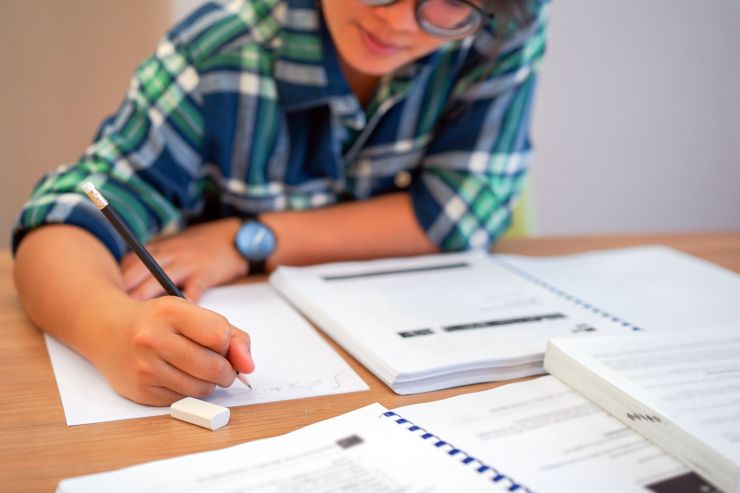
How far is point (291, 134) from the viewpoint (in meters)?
1.03

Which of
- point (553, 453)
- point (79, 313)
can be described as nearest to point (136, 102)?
point (79, 313)

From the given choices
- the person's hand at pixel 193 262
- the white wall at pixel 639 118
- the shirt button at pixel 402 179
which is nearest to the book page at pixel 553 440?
the person's hand at pixel 193 262

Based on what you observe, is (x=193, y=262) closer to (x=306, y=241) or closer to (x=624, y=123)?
(x=306, y=241)

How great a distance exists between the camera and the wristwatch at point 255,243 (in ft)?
3.12

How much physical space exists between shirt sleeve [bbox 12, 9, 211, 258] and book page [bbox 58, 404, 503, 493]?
39cm

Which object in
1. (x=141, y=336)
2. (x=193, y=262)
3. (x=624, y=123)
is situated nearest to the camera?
(x=141, y=336)

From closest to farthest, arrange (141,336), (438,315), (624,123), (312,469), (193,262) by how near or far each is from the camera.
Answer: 1. (312,469)
2. (141,336)
3. (438,315)
4. (193,262)
5. (624,123)

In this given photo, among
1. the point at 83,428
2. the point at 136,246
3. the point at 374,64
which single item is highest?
the point at 374,64

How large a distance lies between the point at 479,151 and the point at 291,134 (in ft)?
0.79

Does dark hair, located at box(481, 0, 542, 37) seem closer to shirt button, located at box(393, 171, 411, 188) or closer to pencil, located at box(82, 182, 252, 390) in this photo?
shirt button, located at box(393, 171, 411, 188)

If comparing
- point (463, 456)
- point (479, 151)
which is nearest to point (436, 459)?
point (463, 456)

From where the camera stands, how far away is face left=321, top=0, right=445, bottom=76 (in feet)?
2.81

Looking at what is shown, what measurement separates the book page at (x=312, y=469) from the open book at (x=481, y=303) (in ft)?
0.38

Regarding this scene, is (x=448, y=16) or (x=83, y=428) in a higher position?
(x=448, y=16)
